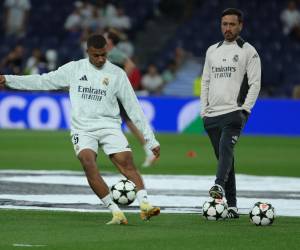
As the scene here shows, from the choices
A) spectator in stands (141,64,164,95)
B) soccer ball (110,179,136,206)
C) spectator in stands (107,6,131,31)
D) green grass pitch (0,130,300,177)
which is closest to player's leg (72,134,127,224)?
soccer ball (110,179,136,206)

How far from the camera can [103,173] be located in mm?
17297

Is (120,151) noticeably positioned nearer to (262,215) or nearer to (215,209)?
(215,209)

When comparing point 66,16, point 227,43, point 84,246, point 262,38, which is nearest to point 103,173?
point 227,43

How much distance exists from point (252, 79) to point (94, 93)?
6.04ft

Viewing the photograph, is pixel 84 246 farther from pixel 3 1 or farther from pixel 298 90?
pixel 3 1

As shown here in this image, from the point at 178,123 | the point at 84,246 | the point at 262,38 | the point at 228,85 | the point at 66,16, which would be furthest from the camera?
the point at 66,16

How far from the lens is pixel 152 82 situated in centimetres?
3038

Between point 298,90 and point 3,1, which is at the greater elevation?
point 3,1

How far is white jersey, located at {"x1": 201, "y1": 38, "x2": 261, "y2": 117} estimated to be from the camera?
1178cm

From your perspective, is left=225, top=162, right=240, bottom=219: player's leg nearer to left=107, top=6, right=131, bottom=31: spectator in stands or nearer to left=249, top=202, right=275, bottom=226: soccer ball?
left=249, top=202, right=275, bottom=226: soccer ball

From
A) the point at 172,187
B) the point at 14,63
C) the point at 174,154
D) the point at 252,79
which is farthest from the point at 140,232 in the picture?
the point at 14,63

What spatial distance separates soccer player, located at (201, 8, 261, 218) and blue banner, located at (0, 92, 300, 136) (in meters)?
15.5

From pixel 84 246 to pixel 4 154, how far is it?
1231 centimetres

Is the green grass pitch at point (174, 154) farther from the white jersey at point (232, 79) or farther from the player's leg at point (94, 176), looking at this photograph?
the player's leg at point (94, 176)
